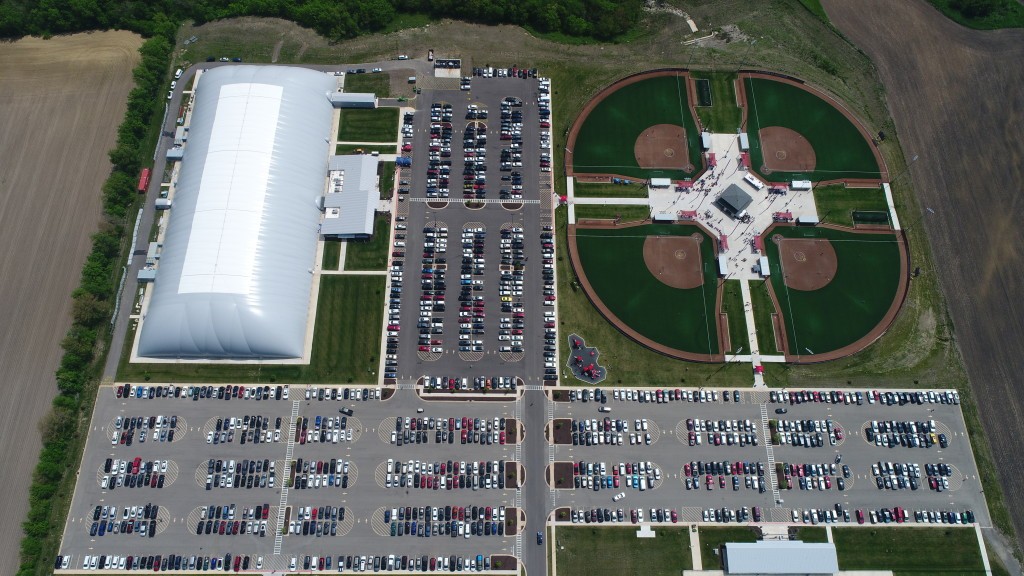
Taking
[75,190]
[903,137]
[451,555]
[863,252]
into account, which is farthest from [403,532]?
[903,137]

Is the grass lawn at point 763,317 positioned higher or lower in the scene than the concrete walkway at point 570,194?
lower

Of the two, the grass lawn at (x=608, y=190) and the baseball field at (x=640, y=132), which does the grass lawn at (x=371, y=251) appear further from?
the baseball field at (x=640, y=132)

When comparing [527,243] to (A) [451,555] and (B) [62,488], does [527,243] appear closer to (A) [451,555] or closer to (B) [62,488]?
(A) [451,555]

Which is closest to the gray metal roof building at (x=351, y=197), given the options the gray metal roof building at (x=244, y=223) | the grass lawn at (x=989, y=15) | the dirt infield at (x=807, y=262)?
the gray metal roof building at (x=244, y=223)

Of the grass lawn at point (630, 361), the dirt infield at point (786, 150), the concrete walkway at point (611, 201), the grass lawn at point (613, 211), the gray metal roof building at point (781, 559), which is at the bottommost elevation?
the gray metal roof building at point (781, 559)

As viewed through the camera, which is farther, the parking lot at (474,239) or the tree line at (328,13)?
the tree line at (328,13)
